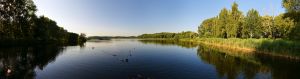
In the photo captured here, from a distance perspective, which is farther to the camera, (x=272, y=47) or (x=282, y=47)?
(x=272, y=47)

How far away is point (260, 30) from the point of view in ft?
349

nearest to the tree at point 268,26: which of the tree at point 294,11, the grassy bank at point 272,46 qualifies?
the grassy bank at point 272,46

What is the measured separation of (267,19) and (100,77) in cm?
10941

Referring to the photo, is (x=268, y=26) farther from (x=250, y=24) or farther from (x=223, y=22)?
(x=223, y=22)

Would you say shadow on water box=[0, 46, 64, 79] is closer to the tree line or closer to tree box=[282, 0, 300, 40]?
tree box=[282, 0, 300, 40]

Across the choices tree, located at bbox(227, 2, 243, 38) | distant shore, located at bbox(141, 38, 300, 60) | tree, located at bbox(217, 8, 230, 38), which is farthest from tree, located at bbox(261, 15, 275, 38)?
distant shore, located at bbox(141, 38, 300, 60)

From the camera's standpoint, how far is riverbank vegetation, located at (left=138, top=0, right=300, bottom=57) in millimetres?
56750

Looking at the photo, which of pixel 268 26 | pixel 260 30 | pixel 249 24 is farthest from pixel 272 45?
pixel 268 26

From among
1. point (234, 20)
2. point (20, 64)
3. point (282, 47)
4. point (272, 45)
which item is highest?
point (234, 20)

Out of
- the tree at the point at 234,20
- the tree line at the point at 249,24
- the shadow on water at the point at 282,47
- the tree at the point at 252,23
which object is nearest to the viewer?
the shadow on water at the point at 282,47

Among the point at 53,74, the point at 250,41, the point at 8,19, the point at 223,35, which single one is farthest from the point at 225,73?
the point at 223,35

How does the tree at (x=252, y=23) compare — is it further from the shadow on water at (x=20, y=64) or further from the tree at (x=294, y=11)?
the shadow on water at (x=20, y=64)

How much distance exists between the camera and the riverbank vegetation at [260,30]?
5675 centimetres

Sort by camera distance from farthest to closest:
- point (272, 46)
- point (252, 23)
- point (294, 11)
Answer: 1. point (252, 23)
2. point (294, 11)
3. point (272, 46)
